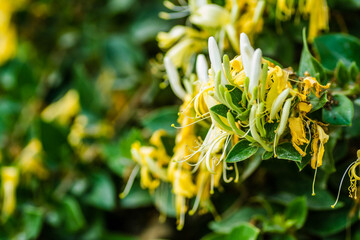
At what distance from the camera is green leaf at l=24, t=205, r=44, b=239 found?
82 cm

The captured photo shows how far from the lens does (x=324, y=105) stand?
1.66ft

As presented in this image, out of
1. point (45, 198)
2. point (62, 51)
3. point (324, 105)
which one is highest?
point (324, 105)

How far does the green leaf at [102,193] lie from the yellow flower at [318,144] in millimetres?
502

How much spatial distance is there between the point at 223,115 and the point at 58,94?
0.83 metres

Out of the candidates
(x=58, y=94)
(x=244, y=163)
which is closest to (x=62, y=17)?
(x=58, y=94)

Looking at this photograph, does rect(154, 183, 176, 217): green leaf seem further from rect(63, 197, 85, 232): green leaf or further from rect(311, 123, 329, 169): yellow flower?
rect(311, 123, 329, 169): yellow flower

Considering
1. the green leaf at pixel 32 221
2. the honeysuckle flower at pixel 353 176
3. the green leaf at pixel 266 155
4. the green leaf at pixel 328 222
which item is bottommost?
the green leaf at pixel 32 221

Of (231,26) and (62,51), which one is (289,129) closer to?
(231,26)

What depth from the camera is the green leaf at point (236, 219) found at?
0.66m

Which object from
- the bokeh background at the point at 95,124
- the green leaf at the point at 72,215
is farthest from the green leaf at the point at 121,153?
the green leaf at the point at 72,215

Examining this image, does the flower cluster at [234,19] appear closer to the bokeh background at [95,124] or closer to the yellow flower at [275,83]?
the bokeh background at [95,124]

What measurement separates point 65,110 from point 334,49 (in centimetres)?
69

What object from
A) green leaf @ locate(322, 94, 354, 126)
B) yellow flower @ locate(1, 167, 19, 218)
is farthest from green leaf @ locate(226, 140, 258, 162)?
yellow flower @ locate(1, 167, 19, 218)

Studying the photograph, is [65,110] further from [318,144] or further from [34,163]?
[318,144]
